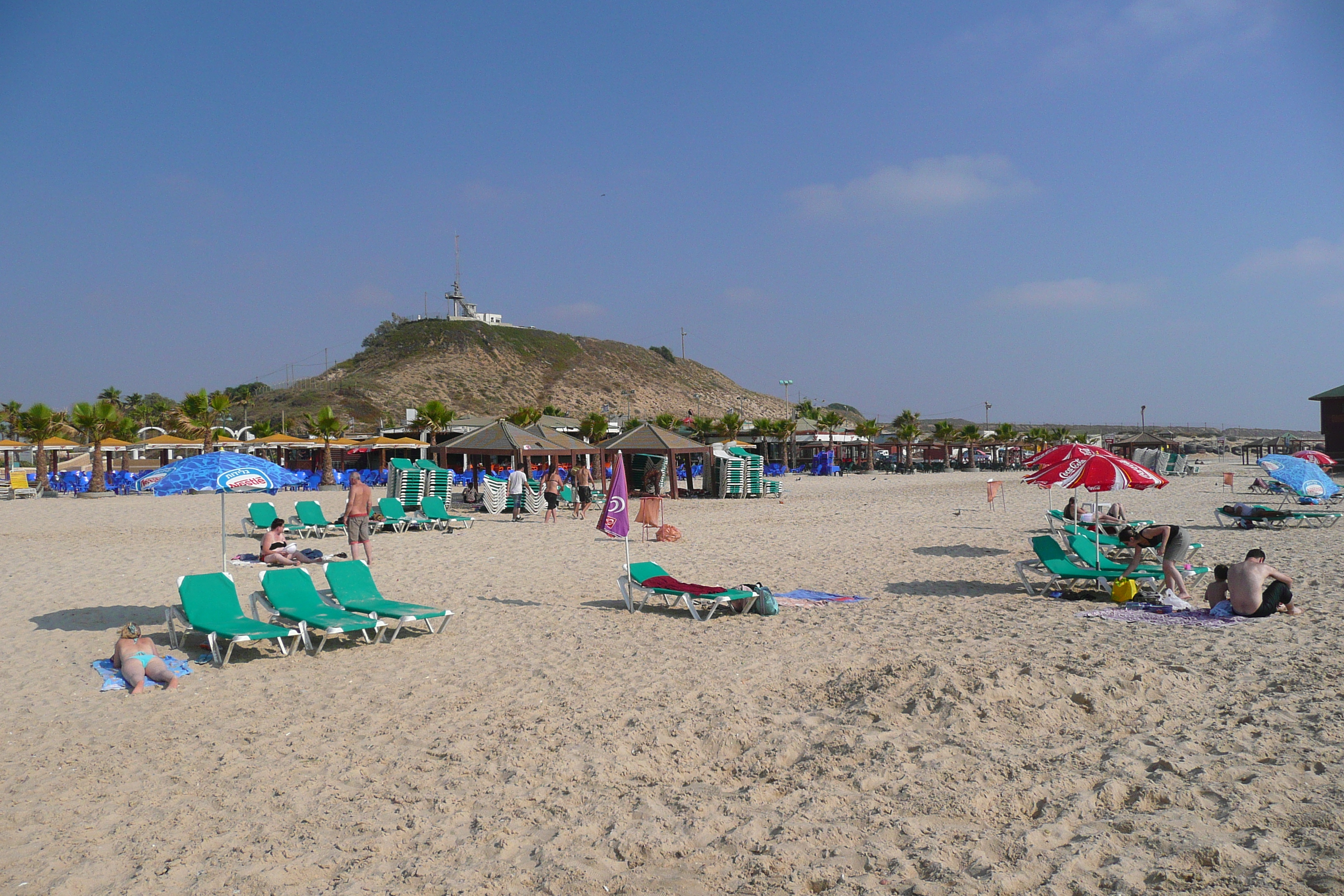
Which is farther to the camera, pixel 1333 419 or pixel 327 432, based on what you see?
pixel 1333 419

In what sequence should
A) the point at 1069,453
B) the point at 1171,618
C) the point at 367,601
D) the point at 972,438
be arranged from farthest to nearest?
the point at 972,438 → the point at 1069,453 → the point at 367,601 → the point at 1171,618

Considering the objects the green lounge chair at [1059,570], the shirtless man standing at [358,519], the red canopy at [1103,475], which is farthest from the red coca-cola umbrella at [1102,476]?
the shirtless man standing at [358,519]

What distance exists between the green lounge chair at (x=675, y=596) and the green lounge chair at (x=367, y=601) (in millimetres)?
1758

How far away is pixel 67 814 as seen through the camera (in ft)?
13.0

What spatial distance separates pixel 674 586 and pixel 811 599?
4.61 feet

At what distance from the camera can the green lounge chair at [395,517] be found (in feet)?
49.2

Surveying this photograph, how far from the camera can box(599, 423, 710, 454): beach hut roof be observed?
2359 centimetres

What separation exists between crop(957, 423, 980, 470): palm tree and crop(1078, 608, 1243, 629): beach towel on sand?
140 ft

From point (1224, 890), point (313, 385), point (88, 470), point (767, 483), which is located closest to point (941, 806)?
point (1224, 890)

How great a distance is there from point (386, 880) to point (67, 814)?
178cm

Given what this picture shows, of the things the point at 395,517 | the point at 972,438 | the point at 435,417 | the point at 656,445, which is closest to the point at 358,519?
the point at 395,517

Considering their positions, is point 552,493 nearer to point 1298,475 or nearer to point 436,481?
point 436,481

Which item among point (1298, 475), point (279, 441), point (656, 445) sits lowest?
point (1298, 475)

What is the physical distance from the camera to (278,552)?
34.0 feet
